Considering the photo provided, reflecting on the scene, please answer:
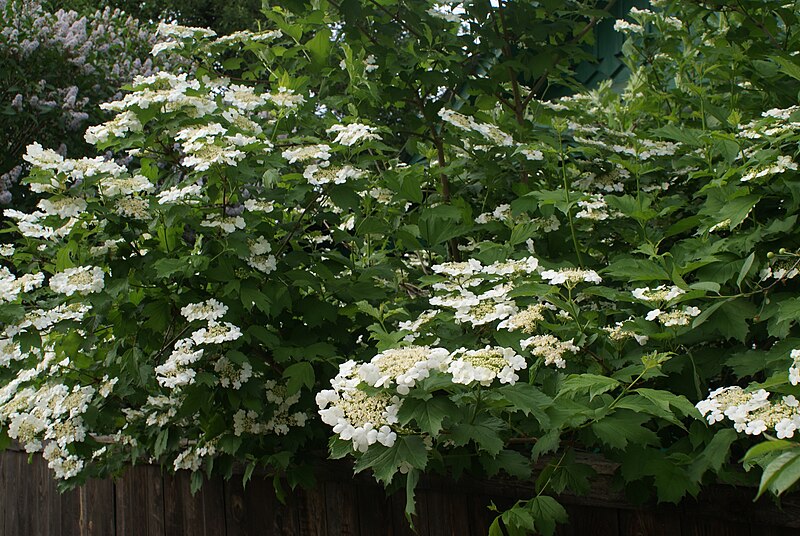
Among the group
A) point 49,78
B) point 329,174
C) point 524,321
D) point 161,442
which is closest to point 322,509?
point 161,442

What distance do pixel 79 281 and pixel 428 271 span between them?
132 centimetres

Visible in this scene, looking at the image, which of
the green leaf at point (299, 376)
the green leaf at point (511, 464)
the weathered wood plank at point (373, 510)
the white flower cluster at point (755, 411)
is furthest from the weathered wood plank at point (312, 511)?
the white flower cluster at point (755, 411)

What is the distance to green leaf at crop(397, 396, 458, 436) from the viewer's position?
1.59 meters

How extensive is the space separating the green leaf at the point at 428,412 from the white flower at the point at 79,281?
137 cm

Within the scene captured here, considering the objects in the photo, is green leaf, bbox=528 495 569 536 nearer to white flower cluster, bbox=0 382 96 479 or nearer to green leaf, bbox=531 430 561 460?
green leaf, bbox=531 430 561 460

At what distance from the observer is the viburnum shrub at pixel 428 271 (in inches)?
74.5

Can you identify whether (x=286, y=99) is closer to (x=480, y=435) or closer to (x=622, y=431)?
(x=480, y=435)

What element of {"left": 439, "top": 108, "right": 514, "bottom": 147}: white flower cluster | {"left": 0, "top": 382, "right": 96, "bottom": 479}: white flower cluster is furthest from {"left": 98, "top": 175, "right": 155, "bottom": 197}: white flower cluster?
{"left": 439, "top": 108, "right": 514, "bottom": 147}: white flower cluster

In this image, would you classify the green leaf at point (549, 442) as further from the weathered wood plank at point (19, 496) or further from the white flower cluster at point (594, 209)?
the weathered wood plank at point (19, 496)

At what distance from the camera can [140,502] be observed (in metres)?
4.00

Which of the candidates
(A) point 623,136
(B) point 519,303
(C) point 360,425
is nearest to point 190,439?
(B) point 519,303

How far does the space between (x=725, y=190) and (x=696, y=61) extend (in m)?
1.48

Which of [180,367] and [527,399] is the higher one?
[180,367]

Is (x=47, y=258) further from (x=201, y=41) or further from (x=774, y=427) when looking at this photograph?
(x=774, y=427)
